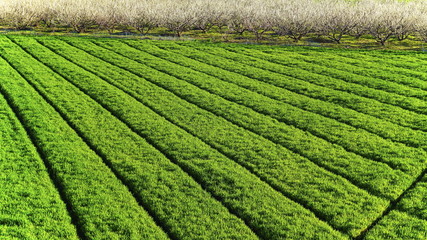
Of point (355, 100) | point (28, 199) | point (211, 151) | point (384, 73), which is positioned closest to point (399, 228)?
point (211, 151)

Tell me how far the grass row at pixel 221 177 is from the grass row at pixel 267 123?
9.04 feet

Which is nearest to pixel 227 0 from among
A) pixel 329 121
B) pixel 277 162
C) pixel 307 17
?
pixel 307 17

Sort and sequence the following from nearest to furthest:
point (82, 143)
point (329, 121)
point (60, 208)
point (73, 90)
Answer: point (60, 208) < point (82, 143) < point (329, 121) < point (73, 90)

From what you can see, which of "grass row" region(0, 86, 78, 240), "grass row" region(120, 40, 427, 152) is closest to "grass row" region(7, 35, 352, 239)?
"grass row" region(0, 86, 78, 240)

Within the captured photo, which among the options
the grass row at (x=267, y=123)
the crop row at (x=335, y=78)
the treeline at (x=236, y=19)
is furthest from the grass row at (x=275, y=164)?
the treeline at (x=236, y=19)

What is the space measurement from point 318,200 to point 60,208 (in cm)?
777

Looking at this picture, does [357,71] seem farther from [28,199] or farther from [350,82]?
[28,199]

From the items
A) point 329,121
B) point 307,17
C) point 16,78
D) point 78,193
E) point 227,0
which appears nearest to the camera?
point 78,193

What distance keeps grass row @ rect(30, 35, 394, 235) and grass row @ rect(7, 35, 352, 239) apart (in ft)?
1.36

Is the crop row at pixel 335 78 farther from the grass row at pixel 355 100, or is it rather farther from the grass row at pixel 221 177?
the grass row at pixel 221 177

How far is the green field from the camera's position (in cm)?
1069

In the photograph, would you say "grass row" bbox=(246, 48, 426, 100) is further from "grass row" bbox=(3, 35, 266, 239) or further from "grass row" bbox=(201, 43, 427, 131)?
"grass row" bbox=(3, 35, 266, 239)

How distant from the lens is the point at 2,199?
11539 millimetres

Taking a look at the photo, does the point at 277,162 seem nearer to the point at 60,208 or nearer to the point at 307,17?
the point at 60,208
